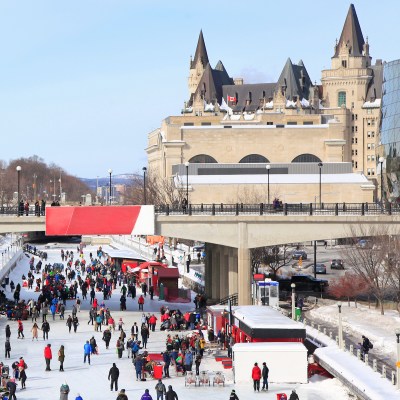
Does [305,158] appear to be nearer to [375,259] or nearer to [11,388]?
[375,259]

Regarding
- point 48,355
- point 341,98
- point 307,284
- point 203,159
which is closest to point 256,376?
point 48,355

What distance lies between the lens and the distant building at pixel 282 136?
106 meters

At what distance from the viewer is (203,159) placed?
128 meters

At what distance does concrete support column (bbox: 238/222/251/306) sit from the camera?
5338 centimetres

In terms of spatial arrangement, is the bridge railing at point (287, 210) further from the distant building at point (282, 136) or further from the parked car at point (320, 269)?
the parked car at point (320, 269)

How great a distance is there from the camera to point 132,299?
6512 cm

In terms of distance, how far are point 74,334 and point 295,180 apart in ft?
193

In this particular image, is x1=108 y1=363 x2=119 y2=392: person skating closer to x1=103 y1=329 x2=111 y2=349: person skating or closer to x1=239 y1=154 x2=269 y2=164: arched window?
x1=103 y1=329 x2=111 y2=349: person skating

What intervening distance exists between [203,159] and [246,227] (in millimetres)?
74784

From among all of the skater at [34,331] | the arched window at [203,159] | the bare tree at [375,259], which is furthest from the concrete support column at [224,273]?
the arched window at [203,159]

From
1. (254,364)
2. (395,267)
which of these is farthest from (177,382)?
(395,267)

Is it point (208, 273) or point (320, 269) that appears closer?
point (208, 273)

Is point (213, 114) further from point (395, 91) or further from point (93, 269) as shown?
point (93, 269)

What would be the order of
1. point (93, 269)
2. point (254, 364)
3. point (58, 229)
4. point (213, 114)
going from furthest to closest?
point (213, 114) < point (93, 269) < point (58, 229) < point (254, 364)
